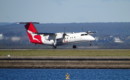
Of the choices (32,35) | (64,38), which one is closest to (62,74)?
(64,38)

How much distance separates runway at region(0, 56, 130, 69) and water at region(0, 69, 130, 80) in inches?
21.9

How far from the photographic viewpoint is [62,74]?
62.2 metres

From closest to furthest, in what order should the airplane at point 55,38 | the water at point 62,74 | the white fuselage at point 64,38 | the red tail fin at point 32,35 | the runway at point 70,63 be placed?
1. the water at point 62,74
2. the runway at point 70,63
3. the white fuselage at point 64,38
4. the airplane at point 55,38
5. the red tail fin at point 32,35

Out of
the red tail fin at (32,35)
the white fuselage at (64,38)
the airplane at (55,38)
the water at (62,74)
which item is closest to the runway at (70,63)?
the water at (62,74)

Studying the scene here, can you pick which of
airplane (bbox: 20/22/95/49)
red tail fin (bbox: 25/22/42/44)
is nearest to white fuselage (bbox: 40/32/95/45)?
airplane (bbox: 20/22/95/49)

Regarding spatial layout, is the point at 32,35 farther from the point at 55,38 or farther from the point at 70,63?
the point at 70,63

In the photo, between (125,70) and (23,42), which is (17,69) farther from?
(23,42)

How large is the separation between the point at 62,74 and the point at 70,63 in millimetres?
3866

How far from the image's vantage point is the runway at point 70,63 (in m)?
64.8

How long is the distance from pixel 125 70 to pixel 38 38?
135 feet

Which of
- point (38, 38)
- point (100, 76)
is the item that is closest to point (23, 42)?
point (38, 38)

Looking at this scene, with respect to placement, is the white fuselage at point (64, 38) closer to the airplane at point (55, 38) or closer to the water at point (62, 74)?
the airplane at point (55, 38)

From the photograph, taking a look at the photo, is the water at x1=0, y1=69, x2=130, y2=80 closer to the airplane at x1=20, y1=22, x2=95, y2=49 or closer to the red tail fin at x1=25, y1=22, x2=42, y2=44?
the airplane at x1=20, y1=22, x2=95, y2=49

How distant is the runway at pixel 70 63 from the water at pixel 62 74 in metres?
0.56
